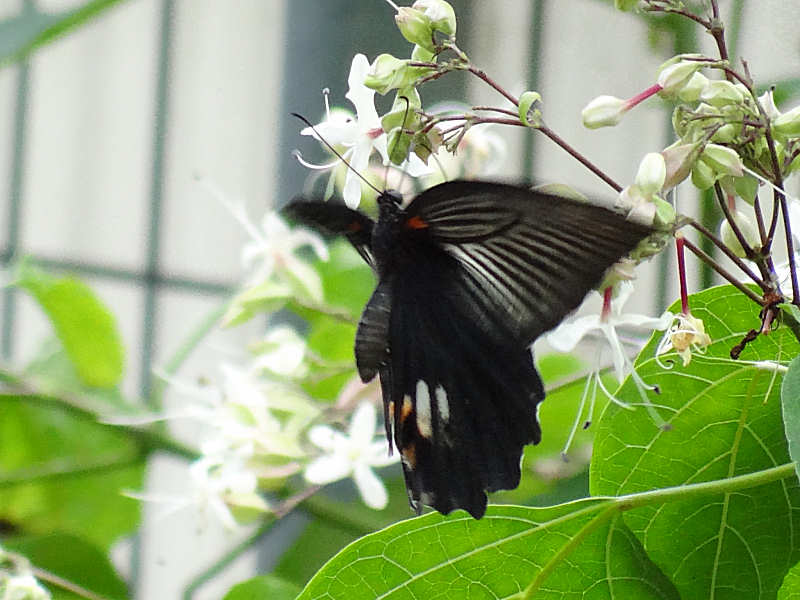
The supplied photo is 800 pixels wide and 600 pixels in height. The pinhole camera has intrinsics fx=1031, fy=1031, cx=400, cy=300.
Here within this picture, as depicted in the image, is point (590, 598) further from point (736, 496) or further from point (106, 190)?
point (106, 190)

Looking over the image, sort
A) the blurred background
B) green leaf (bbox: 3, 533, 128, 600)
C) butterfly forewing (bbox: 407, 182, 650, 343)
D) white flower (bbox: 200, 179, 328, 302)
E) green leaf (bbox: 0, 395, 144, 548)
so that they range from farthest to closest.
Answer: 1. the blurred background
2. green leaf (bbox: 0, 395, 144, 548)
3. green leaf (bbox: 3, 533, 128, 600)
4. white flower (bbox: 200, 179, 328, 302)
5. butterfly forewing (bbox: 407, 182, 650, 343)

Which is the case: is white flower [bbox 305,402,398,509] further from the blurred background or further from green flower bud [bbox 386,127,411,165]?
the blurred background

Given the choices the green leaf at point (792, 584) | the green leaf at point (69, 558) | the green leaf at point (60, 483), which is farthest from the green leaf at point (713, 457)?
the green leaf at point (60, 483)

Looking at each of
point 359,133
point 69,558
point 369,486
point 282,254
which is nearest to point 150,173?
point 69,558

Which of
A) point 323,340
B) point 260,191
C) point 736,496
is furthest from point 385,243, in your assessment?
point 260,191

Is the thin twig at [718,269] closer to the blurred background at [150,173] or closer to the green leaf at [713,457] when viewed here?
the green leaf at [713,457]

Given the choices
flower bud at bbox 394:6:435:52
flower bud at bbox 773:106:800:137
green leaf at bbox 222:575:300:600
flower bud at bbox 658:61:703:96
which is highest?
flower bud at bbox 394:6:435:52

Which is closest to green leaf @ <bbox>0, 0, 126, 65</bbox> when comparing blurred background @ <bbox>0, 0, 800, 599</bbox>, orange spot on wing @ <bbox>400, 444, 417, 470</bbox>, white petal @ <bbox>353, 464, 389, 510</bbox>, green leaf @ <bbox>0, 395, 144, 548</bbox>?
green leaf @ <bbox>0, 395, 144, 548</bbox>
